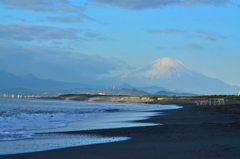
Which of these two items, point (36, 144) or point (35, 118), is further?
point (35, 118)

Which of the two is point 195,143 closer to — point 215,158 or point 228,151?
point 228,151

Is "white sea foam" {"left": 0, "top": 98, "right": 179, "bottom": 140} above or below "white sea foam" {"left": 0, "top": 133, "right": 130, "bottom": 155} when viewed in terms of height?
above

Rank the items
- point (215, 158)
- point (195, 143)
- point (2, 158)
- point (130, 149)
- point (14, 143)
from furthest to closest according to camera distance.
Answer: point (14, 143), point (195, 143), point (130, 149), point (2, 158), point (215, 158)

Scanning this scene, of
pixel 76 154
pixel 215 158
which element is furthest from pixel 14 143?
pixel 215 158

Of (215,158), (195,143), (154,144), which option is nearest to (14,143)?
(154,144)

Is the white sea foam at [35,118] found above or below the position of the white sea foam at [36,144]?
above

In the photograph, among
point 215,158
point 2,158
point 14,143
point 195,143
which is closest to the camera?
point 215,158

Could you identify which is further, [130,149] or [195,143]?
[195,143]

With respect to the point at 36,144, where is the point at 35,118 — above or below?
above

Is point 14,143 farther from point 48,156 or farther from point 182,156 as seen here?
point 182,156

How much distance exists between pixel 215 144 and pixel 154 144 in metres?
2.46

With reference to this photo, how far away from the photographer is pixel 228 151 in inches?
511

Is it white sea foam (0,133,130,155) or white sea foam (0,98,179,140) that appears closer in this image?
white sea foam (0,133,130,155)

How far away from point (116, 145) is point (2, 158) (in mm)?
4924
